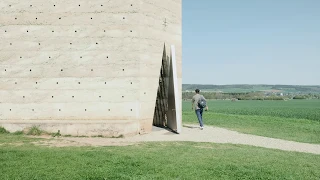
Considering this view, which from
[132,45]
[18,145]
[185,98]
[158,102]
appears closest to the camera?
[18,145]

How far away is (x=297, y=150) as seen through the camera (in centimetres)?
1088

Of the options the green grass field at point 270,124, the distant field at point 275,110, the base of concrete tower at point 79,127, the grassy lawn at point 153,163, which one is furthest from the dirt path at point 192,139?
the distant field at point 275,110

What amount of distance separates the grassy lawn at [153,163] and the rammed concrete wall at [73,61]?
3.48 metres

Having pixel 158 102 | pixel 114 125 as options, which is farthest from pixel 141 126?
pixel 158 102

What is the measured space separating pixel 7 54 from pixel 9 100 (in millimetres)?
1957

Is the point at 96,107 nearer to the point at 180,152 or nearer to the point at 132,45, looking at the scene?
the point at 132,45

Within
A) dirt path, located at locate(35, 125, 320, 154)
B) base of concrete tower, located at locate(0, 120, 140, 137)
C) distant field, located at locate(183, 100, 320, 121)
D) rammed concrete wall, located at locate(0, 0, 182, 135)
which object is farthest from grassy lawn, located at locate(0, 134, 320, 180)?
distant field, located at locate(183, 100, 320, 121)

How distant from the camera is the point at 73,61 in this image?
13.8m

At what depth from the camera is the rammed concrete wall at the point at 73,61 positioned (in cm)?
1366

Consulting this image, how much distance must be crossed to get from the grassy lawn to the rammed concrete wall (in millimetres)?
3476

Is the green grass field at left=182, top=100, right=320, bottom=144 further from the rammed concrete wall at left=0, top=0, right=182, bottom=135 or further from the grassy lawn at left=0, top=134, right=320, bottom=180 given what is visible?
the rammed concrete wall at left=0, top=0, right=182, bottom=135

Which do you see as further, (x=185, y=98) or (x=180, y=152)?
(x=185, y=98)

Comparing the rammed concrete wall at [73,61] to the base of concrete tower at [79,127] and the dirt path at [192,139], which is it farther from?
the dirt path at [192,139]

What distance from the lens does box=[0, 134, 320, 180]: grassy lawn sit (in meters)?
7.02
